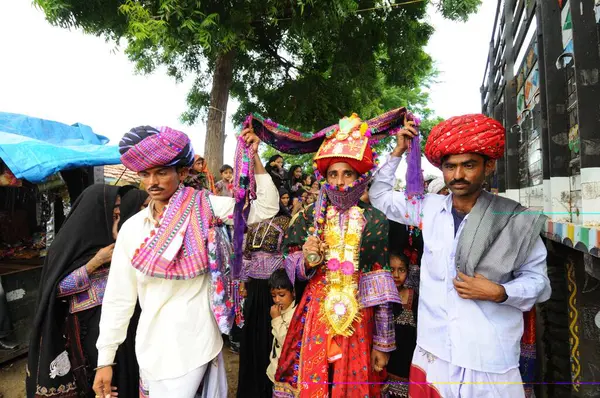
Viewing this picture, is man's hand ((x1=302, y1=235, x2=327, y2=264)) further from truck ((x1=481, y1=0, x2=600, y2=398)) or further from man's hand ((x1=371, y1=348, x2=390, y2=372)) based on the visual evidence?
truck ((x1=481, y1=0, x2=600, y2=398))

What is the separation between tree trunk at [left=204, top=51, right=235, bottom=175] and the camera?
7.51 metres

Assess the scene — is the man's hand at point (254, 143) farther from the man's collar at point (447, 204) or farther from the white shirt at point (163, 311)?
the man's collar at point (447, 204)

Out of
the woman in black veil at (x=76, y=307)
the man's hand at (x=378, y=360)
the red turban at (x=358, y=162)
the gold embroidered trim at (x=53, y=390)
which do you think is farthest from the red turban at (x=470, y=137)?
the gold embroidered trim at (x=53, y=390)

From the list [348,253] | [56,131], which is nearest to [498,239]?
[348,253]

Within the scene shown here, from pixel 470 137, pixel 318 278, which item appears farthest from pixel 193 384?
pixel 470 137

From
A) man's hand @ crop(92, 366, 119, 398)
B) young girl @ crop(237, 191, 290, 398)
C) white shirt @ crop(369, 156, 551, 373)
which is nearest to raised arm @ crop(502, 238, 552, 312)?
white shirt @ crop(369, 156, 551, 373)

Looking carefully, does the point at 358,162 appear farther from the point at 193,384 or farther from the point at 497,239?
the point at 193,384

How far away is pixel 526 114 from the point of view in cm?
493

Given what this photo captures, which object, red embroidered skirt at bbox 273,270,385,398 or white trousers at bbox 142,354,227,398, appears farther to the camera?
red embroidered skirt at bbox 273,270,385,398

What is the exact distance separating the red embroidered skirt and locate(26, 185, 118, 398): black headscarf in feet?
5.21

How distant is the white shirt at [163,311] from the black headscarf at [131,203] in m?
0.68

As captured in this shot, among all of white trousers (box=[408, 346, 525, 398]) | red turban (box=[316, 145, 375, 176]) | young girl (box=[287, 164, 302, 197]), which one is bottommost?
white trousers (box=[408, 346, 525, 398])

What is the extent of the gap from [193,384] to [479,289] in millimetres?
1523

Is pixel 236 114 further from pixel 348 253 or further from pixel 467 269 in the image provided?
pixel 467 269
